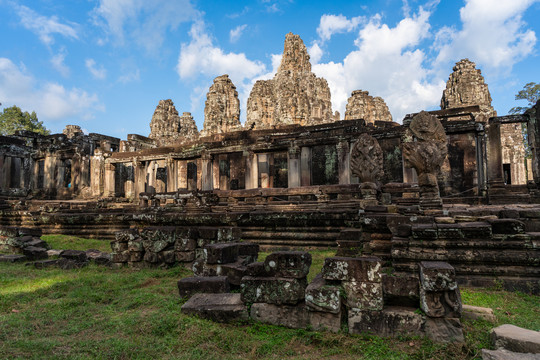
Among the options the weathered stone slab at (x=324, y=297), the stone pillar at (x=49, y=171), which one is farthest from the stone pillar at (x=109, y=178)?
the weathered stone slab at (x=324, y=297)

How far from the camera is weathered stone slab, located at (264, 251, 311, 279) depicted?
355 cm

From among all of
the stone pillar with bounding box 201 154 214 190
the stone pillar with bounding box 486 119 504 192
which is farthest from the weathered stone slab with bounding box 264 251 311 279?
the stone pillar with bounding box 201 154 214 190

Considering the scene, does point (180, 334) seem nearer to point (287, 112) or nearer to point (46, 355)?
point (46, 355)

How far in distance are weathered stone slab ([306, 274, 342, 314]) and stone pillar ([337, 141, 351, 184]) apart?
41.7 feet

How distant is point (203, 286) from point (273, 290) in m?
1.23

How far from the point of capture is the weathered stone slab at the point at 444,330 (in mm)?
2904

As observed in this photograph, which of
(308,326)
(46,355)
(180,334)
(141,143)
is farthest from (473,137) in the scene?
(141,143)

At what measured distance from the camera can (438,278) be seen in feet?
9.79

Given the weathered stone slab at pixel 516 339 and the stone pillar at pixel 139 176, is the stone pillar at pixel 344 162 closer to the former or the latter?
the weathered stone slab at pixel 516 339

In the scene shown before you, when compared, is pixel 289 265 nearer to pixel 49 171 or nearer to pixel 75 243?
pixel 75 243

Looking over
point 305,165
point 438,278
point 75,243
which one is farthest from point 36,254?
point 305,165

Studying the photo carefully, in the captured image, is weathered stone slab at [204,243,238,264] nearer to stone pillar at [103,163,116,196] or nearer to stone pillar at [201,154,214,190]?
stone pillar at [201,154,214,190]

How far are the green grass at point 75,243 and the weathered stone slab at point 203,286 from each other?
6.13m

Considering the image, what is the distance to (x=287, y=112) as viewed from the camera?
38094mm
